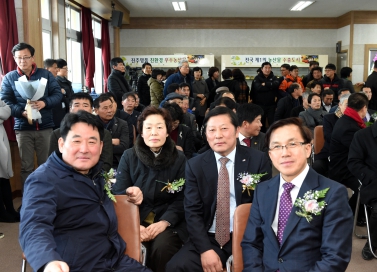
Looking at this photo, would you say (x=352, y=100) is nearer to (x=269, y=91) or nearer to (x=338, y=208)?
(x=338, y=208)

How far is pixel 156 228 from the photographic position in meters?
2.48

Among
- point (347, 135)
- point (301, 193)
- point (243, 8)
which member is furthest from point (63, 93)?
point (243, 8)

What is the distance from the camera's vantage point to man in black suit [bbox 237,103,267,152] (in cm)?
356

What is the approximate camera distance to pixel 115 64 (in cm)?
666

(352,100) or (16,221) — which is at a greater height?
(352,100)

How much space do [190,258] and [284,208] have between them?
700mm

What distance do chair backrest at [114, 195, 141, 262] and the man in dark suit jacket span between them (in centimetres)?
58

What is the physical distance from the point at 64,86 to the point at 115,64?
122cm

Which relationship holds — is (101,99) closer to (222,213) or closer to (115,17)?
(222,213)

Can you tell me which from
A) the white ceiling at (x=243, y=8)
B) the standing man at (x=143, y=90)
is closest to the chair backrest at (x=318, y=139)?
the standing man at (x=143, y=90)

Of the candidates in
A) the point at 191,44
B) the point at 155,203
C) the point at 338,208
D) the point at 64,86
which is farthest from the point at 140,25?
the point at 338,208

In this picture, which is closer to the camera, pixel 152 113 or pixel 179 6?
pixel 152 113

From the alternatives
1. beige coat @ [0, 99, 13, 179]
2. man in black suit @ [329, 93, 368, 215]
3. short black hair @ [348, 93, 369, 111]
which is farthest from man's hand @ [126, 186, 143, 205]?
short black hair @ [348, 93, 369, 111]

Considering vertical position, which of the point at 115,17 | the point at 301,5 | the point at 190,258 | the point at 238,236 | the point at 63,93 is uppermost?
the point at 301,5
